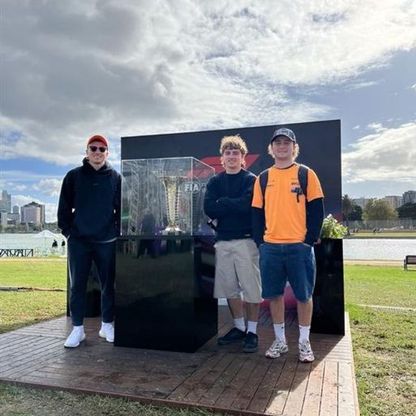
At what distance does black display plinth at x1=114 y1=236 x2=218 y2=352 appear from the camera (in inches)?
153

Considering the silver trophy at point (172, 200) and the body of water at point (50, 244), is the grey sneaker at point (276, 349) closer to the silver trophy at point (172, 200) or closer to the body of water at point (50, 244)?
the silver trophy at point (172, 200)

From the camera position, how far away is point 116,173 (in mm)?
4371

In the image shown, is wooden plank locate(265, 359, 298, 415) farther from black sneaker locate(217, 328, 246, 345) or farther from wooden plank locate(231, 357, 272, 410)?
black sneaker locate(217, 328, 246, 345)

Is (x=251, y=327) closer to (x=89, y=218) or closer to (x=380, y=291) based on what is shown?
(x=89, y=218)

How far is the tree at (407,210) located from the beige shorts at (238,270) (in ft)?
241

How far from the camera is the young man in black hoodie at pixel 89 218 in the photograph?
4188 mm

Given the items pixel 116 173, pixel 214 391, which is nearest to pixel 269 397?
pixel 214 391

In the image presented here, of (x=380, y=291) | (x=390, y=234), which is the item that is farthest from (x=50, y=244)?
(x=390, y=234)

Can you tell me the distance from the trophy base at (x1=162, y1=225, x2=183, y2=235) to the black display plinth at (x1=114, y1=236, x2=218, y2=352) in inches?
4.4

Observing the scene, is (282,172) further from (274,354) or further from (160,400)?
(160,400)

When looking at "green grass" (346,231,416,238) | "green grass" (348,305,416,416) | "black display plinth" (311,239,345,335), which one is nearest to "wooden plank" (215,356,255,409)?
"green grass" (348,305,416,416)

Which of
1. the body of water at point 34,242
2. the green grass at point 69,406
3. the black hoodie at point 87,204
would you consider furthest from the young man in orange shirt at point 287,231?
the body of water at point 34,242

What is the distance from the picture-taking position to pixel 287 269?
3650 mm

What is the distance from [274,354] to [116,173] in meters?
2.21
